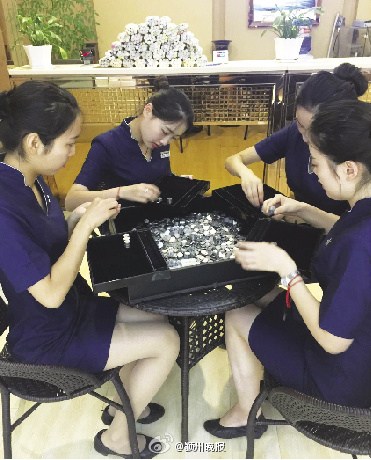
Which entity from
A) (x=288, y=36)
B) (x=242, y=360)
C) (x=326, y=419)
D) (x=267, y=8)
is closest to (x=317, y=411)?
(x=326, y=419)

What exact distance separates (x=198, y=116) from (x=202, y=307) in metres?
1.95

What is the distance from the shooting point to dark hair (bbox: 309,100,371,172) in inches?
A: 37.0

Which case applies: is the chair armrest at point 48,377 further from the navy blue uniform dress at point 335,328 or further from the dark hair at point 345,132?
the dark hair at point 345,132

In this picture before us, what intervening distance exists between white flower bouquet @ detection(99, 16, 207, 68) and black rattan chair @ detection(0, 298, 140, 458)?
6.70 ft

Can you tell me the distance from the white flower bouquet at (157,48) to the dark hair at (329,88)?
141 cm

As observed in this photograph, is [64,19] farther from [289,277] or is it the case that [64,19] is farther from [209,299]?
[289,277]

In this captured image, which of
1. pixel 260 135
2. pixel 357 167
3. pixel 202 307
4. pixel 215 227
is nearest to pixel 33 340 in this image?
pixel 202 307

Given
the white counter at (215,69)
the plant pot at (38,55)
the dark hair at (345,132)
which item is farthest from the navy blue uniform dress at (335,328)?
the plant pot at (38,55)

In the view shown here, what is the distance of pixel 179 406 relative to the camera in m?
1.62

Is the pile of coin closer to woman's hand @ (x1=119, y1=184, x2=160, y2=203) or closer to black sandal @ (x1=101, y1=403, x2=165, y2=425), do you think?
woman's hand @ (x1=119, y1=184, x2=160, y2=203)

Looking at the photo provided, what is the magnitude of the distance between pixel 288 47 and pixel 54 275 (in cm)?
243

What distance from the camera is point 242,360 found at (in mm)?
1395

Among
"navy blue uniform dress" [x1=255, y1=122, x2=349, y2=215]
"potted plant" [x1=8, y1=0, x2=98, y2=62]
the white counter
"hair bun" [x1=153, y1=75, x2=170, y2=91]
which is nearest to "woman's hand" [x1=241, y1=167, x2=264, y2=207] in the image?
"navy blue uniform dress" [x1=255, y1=122, x2=349, y2=215]

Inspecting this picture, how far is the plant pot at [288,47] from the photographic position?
277 cm
